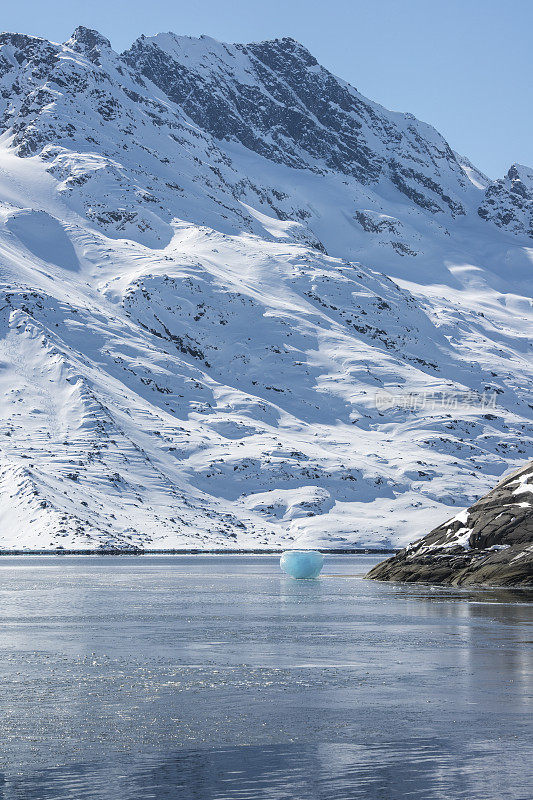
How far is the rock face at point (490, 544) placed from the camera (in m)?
70.8

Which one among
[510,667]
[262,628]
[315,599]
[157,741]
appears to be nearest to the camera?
[157,741]

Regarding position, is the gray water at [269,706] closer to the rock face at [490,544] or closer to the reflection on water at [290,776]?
the reflection on water at [290,776]

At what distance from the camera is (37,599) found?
7294cm

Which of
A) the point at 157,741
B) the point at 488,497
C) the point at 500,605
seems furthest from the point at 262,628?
the point at 488,497

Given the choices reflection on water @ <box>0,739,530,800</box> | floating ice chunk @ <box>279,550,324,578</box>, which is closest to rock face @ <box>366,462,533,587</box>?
floating ice chunk @ <box>279,550,324,578</box>

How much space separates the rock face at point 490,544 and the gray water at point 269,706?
1517 cm

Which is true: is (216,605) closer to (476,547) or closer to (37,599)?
(37,599)

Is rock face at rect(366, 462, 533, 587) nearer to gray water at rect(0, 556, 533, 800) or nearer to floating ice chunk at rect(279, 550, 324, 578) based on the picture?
gray water at rect(0, 556, 533, 800)

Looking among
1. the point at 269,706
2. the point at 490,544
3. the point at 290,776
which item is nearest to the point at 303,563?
the point at 490,544

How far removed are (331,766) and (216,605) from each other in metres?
44.6

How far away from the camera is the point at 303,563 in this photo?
104m

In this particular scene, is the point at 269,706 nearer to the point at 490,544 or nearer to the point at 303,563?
the point at 490,544

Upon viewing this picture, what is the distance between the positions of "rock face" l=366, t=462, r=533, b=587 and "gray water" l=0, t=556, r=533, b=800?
15.2 m

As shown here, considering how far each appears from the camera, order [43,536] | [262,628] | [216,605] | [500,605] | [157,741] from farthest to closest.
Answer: [43,536], [216,605], [500,605], [262,628], [157,741]
